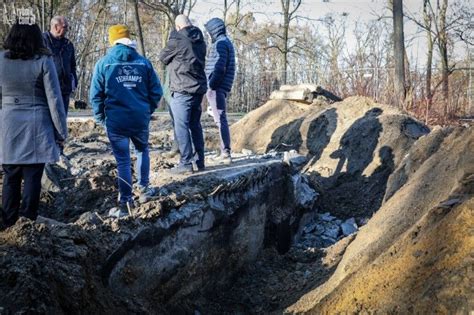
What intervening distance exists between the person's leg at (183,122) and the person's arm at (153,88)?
99 cm

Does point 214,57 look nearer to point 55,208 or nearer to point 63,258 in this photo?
point 55,208

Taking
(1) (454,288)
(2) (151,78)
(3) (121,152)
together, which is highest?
(2) (151,78)

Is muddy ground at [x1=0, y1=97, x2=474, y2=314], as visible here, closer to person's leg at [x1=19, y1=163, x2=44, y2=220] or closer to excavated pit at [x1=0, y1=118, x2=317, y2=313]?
excavated pit at [x1=0, y1=118, x2=317, y2=313]

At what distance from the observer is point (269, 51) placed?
114 feet

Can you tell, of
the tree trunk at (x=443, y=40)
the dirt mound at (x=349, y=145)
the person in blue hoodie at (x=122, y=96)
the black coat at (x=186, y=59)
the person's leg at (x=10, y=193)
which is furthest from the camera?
the tree trunk at (x=443, y=40)

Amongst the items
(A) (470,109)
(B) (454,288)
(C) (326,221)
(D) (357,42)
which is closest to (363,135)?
(C) (326,221)

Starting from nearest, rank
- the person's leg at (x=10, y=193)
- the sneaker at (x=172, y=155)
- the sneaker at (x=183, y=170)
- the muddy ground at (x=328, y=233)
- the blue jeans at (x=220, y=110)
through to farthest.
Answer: the muddy ground at (x=328, y=233) < the person's leg at (x=10, y=193) < the sneaker at (x=183, y=170) < the blue jeans at (x=220, y=110) < the sneaker at (x=172, y=155)

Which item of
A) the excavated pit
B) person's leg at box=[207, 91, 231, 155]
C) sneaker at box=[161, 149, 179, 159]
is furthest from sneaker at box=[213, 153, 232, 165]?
sneaker at box=[161, 149, 179, 159]

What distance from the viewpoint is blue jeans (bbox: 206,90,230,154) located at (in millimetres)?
7346

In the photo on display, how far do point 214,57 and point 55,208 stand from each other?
264 cm

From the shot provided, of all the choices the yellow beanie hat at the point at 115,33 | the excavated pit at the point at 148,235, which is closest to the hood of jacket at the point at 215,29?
the excavated pit at the point at 148,235

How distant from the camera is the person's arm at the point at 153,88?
525cm

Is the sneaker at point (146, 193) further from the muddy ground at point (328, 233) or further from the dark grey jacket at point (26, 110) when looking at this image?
the dark grey jacket at point (26, 110)

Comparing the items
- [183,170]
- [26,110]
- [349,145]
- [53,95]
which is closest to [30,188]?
[26,110]
